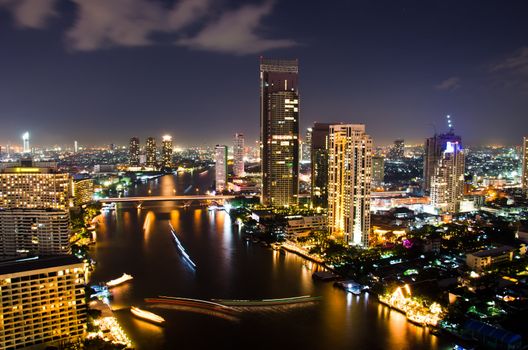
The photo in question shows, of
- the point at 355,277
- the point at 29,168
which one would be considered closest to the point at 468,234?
the point at 355,277

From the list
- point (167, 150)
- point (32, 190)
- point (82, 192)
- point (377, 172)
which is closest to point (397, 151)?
point (377, 172)

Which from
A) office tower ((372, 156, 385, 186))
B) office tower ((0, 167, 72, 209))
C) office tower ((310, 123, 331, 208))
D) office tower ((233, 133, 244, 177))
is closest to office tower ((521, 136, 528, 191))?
office tower ((372, 156, 385, 186))

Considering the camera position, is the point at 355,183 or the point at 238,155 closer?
the point at 355,183

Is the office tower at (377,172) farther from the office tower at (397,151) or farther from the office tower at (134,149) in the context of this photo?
the office tower at (134,149)

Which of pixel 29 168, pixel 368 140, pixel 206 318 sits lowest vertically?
pixel 206 318

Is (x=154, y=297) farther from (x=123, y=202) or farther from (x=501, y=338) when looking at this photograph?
(x=123, y=202)

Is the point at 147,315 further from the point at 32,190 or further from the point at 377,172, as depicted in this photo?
the point at 377,172
